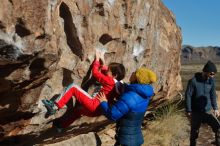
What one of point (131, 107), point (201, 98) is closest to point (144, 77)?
point (131, 107)

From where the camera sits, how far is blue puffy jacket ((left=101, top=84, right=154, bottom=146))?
18.9ft

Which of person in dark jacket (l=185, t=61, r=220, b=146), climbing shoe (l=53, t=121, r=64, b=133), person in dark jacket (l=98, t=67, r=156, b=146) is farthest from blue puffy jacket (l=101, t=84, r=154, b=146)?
person in dark jacket (l=185, t=61, r=220, b=146)

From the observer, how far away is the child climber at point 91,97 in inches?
256

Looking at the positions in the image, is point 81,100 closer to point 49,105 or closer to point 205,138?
point 49,105

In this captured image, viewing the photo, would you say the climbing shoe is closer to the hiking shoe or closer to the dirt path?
the hiking shoe

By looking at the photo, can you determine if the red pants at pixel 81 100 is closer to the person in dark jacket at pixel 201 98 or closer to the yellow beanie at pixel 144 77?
the yellow beanie at pixel 144 77

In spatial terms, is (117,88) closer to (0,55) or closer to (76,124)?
(76,124)

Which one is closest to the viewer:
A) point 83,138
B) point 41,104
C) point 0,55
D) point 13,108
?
point 0,55

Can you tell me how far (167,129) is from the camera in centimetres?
1253

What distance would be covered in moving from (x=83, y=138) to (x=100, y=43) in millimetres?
2533

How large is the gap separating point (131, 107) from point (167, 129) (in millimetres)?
6916

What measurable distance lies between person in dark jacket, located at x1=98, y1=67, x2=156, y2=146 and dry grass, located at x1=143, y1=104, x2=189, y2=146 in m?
5.47

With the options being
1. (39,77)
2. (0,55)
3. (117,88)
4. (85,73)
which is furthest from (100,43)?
(0,55)

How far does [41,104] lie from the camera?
7098 millimetres
